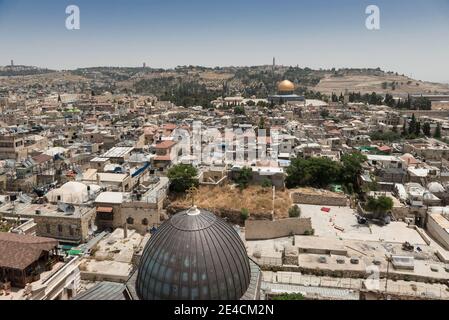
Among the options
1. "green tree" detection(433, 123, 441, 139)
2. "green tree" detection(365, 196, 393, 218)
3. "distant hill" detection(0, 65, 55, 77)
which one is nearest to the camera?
"green tree" detection(365, 196, 393, 218)

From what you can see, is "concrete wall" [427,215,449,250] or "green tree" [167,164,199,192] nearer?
"concrete wall" [427,215,449,250]

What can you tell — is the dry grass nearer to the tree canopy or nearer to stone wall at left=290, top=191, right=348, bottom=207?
stone wall at left=290, top=191, right=348, bottom=207

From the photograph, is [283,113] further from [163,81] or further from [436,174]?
[163,81]

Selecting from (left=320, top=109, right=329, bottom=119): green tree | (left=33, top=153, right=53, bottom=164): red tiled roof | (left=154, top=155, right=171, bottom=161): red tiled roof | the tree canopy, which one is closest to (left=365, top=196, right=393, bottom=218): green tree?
the tree canopy

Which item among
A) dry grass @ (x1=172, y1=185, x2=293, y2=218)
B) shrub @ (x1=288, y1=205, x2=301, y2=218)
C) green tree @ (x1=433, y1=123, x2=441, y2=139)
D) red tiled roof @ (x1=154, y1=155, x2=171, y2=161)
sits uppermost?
green tree @ (x1=433, y1=123, x2=441, y2=139)

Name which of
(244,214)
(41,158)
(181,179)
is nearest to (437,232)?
(244,214)

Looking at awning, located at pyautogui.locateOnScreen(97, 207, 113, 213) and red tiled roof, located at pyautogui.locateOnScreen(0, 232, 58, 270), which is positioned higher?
red tiled roof, located at pyautogui.locateOnScreen(0, 232, 58, 270)
